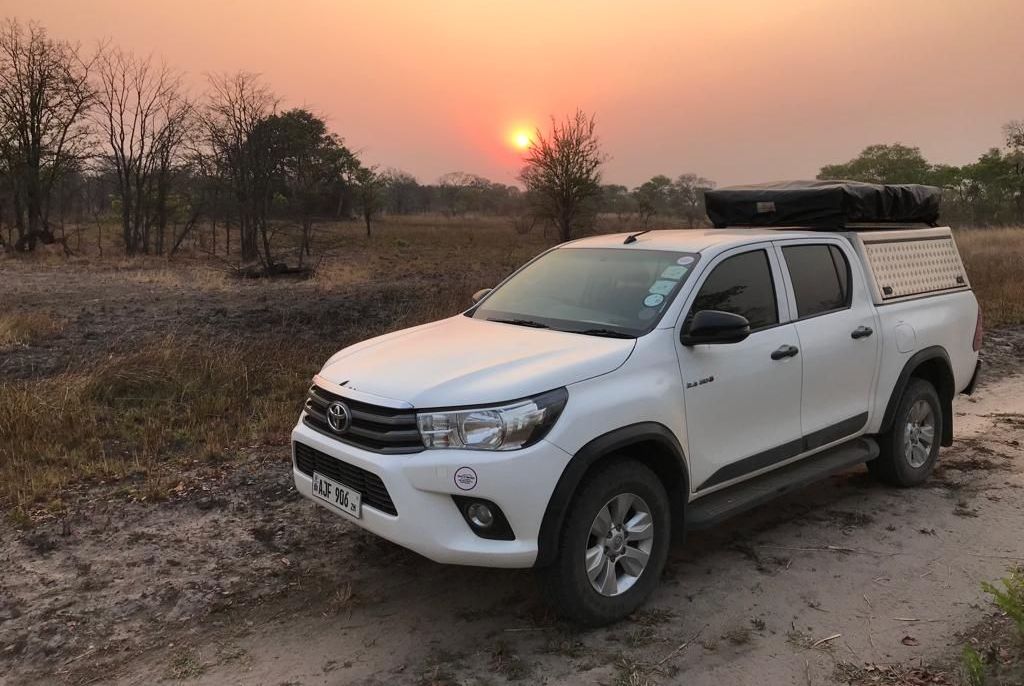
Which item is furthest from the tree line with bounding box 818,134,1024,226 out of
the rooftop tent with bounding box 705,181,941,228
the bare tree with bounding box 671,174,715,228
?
the rooftop tent with bounding box 705,181,941,228

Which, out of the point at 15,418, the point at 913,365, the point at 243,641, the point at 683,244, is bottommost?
the point at 243,641

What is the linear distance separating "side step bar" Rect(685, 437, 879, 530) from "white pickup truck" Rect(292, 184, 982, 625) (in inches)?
0.6

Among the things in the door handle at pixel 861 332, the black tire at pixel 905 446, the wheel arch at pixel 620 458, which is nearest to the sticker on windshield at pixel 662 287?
the wheel arch at pixel 620 458

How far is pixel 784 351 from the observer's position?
159 inches

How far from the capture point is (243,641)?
3271 millimetres

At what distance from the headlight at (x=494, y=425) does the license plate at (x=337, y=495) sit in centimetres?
51

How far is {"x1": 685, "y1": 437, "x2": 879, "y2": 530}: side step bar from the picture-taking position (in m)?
3.60

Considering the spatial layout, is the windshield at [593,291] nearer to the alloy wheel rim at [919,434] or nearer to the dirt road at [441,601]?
the dirt road at [441,601]

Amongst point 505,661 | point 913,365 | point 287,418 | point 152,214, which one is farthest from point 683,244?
point 152,214

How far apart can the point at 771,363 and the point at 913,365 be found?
1557 mm

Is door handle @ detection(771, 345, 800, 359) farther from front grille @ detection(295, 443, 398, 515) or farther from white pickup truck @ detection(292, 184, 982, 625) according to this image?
front grille @ detection(295, 443, 398, 515)

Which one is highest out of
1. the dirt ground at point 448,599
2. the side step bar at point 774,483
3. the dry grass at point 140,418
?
the side step bar at point 774,483

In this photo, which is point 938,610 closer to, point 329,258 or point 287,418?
point 287,418

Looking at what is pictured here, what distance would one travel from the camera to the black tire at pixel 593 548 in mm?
3107
